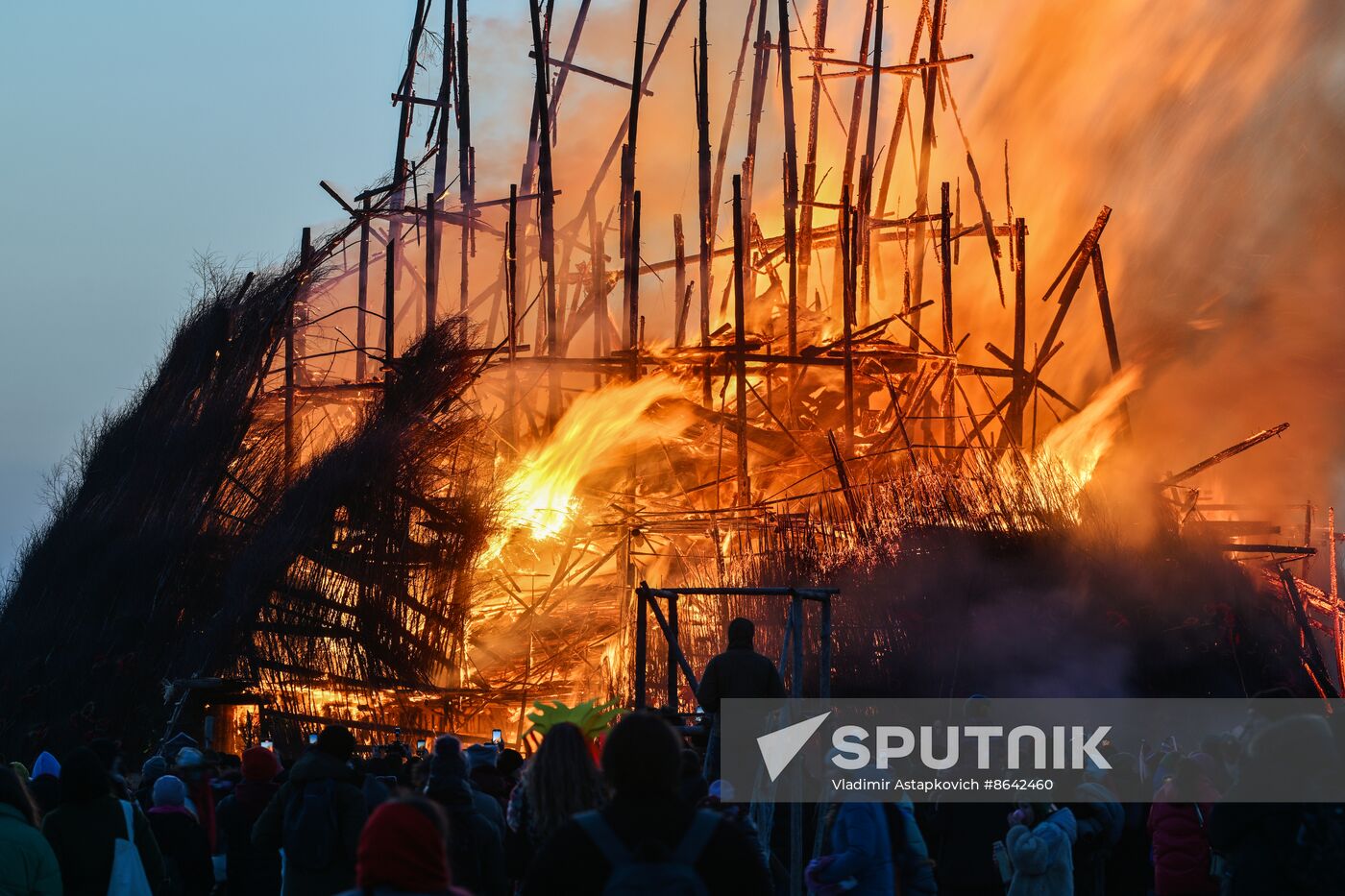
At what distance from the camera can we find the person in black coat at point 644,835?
4.06 meters

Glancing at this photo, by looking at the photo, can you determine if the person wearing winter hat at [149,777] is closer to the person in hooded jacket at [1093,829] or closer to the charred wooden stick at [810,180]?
the person in hooded jacket at [1093,829]

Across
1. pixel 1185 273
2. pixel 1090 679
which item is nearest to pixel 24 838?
pixel 1090 679

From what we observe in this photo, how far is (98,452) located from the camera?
21062mm

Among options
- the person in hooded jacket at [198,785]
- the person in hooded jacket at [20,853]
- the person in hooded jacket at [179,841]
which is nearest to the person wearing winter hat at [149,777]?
the person in hooded jacket at [198,785]

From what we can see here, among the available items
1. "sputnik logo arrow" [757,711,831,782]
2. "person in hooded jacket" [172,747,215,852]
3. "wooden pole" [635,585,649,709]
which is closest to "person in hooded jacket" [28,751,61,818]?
"person in hooded jacket" [172,747,215,852]

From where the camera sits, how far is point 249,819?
28.0ft

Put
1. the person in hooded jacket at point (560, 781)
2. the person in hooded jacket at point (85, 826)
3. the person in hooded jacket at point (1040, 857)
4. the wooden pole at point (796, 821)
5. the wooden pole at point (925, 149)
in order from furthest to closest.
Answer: the wooden pole at point (925, 149) < the wooden pole at point (796, 821) < the person in hooded jacket at point (1040, 857) < the person in hooded jacket at point (85, 826) < the person in hooded jacket at point (560, 781)

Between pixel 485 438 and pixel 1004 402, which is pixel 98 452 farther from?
pixel 1004 402

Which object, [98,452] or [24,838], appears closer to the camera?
[24,838]

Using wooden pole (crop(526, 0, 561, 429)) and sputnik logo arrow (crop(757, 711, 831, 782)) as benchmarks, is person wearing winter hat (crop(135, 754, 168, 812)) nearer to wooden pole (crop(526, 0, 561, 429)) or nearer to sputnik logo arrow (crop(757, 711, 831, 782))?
A: sputnik logo arrow (crop(757, 711, 831, 782))

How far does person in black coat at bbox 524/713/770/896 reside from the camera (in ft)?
13.3

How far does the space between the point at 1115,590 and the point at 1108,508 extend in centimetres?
138

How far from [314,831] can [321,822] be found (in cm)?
4

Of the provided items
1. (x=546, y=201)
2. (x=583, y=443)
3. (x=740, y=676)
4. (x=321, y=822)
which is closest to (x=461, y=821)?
(x=321, y=822)
